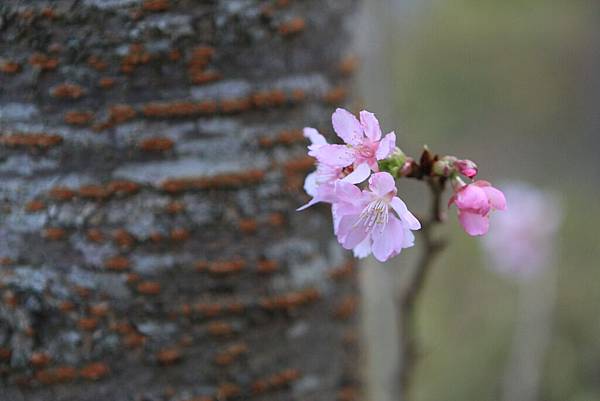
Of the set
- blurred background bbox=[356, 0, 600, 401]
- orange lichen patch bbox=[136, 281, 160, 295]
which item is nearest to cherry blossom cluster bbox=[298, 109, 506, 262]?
orange lichen patch bbox=[136, 281, 160, 295]

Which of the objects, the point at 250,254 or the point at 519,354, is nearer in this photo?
the point at 250,254

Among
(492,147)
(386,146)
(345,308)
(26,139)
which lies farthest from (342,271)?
(492,147)

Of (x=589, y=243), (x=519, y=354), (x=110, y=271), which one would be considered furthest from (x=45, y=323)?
(x=589, y=243)

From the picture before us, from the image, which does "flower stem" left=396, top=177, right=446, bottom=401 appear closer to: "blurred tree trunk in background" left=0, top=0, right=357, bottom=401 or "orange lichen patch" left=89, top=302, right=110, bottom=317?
"blurred tree trunk in background" left=0, top=0, right=357, bottom=401

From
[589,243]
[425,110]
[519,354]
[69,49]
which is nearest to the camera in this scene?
[69,49]

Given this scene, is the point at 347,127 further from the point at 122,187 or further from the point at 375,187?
the point at 122,187

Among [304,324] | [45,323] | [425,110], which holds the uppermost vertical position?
[45,323]

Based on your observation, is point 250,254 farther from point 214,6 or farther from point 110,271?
point 214,6
